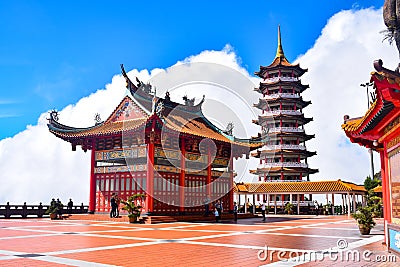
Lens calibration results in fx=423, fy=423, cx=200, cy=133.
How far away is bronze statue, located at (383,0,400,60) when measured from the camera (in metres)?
8.55

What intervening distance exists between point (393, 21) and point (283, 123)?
1627 inches

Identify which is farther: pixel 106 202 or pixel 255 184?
pixel 255 184

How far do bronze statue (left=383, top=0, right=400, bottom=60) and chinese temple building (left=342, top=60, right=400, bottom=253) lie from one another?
3.77 ft

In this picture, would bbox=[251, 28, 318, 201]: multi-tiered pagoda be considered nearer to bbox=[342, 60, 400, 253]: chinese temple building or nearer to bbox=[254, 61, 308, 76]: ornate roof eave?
bbox=[254, 61, 308, 76]: ornate roof eave

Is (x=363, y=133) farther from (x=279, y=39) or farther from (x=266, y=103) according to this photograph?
(x=279, y=39)

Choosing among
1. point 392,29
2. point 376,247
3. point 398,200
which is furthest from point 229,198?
point 392,29

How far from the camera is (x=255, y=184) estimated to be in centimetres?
4244

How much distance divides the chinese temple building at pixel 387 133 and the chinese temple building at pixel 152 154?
1353 cm

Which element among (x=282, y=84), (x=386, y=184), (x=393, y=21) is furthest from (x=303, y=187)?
(x=393, y=21)

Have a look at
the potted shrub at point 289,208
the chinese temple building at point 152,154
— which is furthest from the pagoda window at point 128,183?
the potted shrub at point 289,208

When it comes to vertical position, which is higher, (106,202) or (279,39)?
(279,39)

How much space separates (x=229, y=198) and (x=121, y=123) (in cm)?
955

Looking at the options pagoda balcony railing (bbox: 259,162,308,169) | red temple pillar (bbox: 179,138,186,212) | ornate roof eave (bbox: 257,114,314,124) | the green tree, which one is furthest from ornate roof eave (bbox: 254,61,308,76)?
red temple pillar (bbox: 179,138,186,212)

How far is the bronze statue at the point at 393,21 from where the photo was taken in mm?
8555
